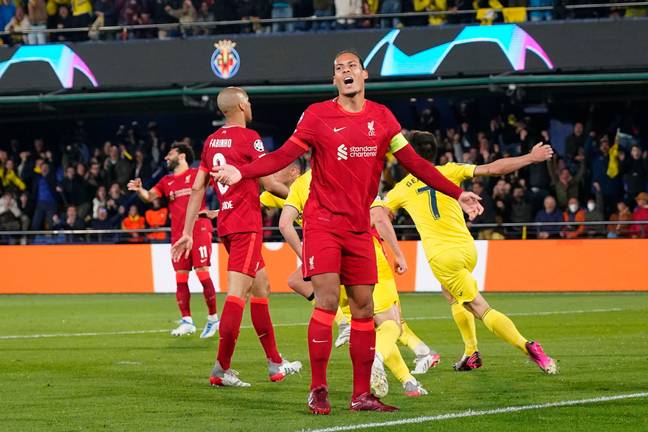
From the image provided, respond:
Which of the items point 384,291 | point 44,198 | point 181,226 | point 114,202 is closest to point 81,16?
point 44,198

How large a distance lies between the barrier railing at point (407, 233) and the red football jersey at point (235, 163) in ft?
42.6

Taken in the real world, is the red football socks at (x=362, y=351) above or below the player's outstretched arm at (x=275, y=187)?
below

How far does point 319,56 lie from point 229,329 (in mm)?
17493

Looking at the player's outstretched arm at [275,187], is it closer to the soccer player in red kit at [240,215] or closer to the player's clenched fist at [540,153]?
the soccer player in red kit at [240,215]

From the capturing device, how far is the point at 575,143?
26.2 metres

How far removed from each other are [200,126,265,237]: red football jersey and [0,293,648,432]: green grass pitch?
1.32 m

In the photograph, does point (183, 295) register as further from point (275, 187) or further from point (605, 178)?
point (605, 178)

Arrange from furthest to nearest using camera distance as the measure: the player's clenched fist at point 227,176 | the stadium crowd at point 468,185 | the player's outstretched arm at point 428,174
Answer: the stadium crowd at point 468,185
the player's outstretched arm at point 428,174
the player's clenched fist at point 227,176

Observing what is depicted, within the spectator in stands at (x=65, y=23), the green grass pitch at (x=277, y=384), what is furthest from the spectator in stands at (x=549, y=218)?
the spectator in stands at (x=65, y=23)

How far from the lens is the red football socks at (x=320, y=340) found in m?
8.74

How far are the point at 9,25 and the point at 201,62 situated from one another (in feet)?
15.8

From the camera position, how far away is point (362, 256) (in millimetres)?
8828

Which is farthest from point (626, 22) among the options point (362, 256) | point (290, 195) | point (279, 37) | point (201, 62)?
point (362, 256)

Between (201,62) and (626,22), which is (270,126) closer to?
(201,62)
